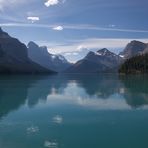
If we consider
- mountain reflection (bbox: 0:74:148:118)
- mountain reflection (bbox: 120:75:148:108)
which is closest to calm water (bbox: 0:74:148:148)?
mountain reflection (bbox: 0:74:148:118)

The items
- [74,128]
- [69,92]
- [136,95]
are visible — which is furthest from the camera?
[69,92]

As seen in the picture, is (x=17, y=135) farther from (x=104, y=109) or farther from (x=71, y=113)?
(x=104, y=109)

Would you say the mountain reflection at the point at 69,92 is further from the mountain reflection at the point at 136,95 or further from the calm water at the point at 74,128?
the calm water at the point at 74,128

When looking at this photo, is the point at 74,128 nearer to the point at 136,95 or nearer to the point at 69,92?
the point at 136,95

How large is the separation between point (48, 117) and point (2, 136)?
39.9 ft

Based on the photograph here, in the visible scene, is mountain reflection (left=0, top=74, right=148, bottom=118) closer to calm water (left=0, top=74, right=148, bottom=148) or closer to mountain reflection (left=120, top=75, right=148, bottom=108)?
mountain reflection (left=120, top=75, right=148, bottom=108)

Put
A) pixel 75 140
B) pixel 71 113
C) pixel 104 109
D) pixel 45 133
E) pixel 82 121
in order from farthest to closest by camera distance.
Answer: pixel 104 109, pixel 71 113, pixel 82 121, pixel 45 133, pixel 75 140

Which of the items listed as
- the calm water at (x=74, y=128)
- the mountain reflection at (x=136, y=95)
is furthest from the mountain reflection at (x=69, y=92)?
the calm water at (x=74, y=128)

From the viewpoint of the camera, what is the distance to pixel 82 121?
1479 inches

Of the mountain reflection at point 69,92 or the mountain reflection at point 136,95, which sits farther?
the mountain reflection at point 69,92

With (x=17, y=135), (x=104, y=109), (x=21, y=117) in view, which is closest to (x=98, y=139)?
(x=17, y=135)

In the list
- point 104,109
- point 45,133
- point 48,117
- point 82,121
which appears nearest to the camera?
point 45,133

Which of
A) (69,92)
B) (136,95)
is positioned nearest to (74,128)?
(136,95)

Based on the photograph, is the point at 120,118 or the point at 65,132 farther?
the point at 120,118
